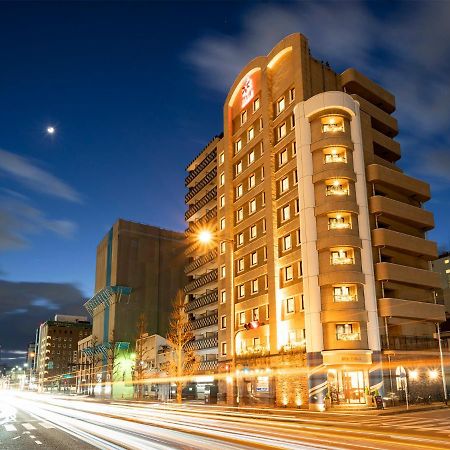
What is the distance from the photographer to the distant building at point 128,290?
106812mm

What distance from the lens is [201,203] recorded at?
80438 mm

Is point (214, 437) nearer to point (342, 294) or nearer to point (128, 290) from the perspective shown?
point (342, 294)

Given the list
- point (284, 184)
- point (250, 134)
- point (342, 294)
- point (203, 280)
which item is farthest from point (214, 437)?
point (203, 280)

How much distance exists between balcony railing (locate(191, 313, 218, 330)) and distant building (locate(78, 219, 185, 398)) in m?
32.3

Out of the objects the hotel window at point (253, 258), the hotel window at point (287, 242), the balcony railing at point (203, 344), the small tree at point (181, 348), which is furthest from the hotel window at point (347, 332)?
the balcony railing at point (203, 344)

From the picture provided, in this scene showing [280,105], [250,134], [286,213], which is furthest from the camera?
[250,134]

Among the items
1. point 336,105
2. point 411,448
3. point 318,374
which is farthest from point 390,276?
point 411,448

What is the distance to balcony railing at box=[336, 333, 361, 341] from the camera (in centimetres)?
4494

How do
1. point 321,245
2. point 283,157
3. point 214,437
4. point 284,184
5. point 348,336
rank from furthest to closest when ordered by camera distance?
1. point 283,157
2. point 284,184
3. point 321,245
4. point 348,336
5. point 214,437

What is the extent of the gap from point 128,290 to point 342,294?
71.8m

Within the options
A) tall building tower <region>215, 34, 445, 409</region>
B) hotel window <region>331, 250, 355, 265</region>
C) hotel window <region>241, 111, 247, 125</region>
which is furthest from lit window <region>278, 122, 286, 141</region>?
hotel window <region>331, 250, 355, 265</region>

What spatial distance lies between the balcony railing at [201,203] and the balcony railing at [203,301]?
13.9m

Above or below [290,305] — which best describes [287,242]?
above

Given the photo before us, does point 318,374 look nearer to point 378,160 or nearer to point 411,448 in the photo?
point 378,160
